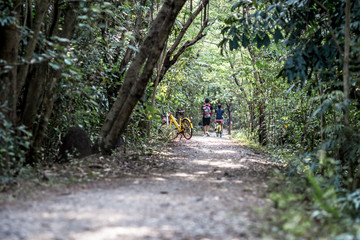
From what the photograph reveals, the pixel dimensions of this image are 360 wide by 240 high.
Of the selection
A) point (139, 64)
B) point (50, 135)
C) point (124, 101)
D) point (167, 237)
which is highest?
point (139, 64)

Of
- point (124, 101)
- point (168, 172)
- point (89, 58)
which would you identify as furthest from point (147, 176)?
point (89, 58)

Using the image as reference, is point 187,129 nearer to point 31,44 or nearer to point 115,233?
point 31,44

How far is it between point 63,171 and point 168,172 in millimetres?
1886

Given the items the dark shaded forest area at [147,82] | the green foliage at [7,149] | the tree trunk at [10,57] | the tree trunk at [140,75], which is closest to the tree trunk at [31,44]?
the dark shaded forest area at [147,82]

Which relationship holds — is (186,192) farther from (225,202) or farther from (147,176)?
(147,176)

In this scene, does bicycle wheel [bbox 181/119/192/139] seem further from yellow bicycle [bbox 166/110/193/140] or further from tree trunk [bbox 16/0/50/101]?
tree trunk [bbox 16/0/50/101]

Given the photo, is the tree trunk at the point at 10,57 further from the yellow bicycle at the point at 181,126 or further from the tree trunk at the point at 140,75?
the yellow bicycle at the point at 181,126


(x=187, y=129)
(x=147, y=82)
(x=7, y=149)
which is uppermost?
(x=147, y=82)

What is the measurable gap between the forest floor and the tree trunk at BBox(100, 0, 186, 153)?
6.07ft

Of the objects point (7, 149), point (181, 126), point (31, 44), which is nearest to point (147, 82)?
point (31, 44)

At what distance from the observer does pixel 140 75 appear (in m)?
7.43

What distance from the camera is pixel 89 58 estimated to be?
26.1 ft

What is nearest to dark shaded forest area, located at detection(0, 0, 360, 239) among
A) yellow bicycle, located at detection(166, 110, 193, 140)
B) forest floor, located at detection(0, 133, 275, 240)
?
forest floor, located at detection(0, 133, 275, 240)

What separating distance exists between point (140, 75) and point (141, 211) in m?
4.14
